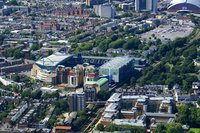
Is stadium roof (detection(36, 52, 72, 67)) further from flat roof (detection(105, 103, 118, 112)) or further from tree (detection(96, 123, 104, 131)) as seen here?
tree (detection(96, 123, 104, 131))

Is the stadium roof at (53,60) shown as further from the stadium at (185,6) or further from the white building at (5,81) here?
the stadium at (185,6)

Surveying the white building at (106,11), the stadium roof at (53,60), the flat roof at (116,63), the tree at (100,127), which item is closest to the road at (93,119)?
the tree at (100,127)

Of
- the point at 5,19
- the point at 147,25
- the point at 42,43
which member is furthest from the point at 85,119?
the point at 5,19

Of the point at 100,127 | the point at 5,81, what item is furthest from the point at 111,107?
the point at 5,81

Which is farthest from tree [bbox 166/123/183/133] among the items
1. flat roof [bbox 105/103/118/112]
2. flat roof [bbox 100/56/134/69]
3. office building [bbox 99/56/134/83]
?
flat roof [bbox 100/56/134/69]

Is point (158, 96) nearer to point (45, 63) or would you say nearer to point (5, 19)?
point (45, 63)

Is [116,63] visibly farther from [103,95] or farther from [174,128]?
[174,128]

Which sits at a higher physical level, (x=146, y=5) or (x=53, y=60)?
(x=146, y=5)
